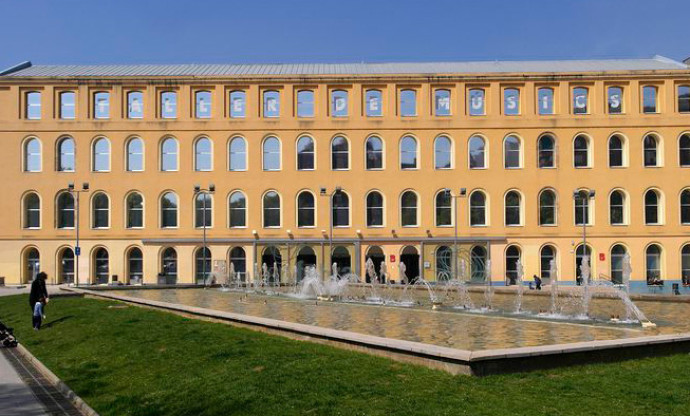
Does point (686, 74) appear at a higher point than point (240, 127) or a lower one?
higher

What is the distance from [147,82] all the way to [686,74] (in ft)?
123

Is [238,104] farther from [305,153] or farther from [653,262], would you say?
[653,262]

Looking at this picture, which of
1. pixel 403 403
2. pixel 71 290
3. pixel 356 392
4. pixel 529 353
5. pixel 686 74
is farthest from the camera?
pixel 686 74

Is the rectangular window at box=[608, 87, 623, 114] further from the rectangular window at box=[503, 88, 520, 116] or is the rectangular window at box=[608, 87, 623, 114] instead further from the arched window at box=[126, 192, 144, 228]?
the arched window at box=[126, 192, 144, 228]

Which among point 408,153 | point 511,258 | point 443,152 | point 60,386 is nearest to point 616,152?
point 511,258

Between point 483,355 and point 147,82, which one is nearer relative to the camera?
point 483,355

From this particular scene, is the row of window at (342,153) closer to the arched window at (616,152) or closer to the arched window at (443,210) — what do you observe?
the arched window at (616,152)

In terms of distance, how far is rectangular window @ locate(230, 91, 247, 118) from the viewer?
48031 millimetres

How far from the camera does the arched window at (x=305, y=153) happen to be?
4769 cm

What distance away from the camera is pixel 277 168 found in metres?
47.7

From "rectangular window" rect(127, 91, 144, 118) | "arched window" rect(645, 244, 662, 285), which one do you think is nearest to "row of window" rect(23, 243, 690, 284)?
"arched window" rect(645, 244, 662, 285)

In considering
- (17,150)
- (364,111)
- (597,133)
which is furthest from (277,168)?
(597,133)

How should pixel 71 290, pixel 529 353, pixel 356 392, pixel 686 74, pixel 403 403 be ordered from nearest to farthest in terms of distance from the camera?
pixel 403 403 → pixel 356 392 → pixel 529 353 → pixel 71 290 → pixel 686 74

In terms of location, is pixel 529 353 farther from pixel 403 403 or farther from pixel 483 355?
pixel 403 403
